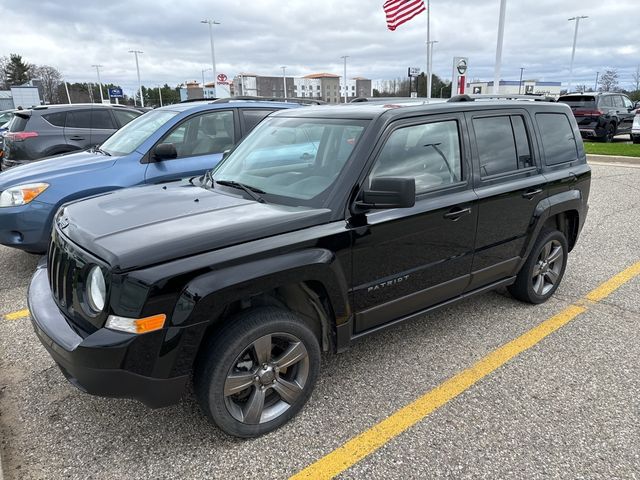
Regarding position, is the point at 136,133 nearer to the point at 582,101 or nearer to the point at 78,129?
the point at 78,129

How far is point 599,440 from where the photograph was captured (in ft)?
8.23

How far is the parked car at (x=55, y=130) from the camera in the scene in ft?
26.9

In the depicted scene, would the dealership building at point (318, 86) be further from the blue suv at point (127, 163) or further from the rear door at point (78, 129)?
the blue suv at point (127, 163)

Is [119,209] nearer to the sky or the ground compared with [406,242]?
nearer to the sky

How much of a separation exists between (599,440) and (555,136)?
2614mm

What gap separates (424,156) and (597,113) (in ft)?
58.0

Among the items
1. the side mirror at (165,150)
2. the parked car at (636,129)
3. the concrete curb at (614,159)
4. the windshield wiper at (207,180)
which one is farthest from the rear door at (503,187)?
the parked car at (636,129)

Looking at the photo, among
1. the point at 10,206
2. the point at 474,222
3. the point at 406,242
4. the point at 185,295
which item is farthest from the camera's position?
the point at 10,206

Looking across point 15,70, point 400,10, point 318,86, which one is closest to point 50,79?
point 15,70

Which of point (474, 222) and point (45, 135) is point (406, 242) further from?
point (45, 135)

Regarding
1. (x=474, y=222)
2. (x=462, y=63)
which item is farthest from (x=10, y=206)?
(x=462, y=63)

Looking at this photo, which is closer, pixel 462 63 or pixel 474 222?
pixel 474 222

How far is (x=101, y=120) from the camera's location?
8938mm

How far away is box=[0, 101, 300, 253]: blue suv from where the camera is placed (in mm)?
4514
